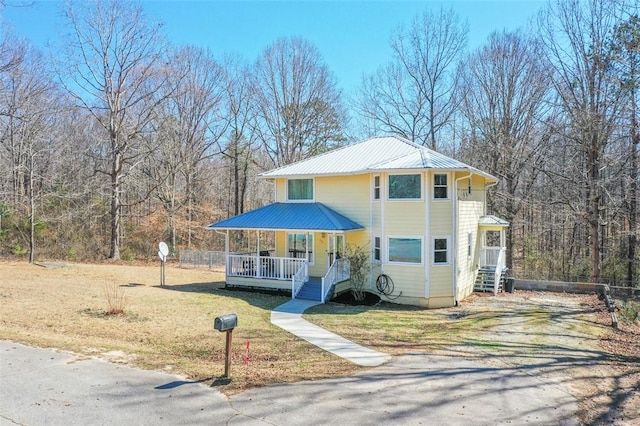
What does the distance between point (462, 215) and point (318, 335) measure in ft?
30.3

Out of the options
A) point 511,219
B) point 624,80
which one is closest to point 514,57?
point 511,219

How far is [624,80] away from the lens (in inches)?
509

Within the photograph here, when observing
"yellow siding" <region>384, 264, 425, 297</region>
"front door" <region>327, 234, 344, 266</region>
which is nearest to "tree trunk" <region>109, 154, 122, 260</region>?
"front door" <region>327, 234, 344, 266</region>

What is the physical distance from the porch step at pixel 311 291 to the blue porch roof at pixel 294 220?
2.20 metres

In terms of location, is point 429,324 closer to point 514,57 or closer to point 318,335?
point 318,335

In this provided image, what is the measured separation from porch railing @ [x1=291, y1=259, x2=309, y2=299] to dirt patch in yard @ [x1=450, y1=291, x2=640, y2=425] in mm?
6253

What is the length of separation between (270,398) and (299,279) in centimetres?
1034

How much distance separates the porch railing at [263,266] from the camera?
55.4 feet

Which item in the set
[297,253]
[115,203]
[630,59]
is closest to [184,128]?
[115,203]

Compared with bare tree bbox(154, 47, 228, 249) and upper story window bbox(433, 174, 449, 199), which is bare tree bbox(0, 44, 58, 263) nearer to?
bare tree bbox(154, 47, 228, 249)

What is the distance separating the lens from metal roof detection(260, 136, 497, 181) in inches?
617

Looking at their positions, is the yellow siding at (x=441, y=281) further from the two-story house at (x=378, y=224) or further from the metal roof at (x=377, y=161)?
the metal roof at (x=377, y=161)

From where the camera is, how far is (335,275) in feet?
53.6

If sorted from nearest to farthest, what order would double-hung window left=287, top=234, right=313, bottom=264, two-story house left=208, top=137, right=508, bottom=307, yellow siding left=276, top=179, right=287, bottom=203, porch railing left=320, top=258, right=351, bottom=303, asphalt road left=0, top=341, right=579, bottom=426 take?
1. asphalt road left=0, top=341, right=579, bottom=426
2. porch railing left=320, top=258, right=351, bottom=303
3. two-story house left=208, top=137, right=508, bottom=307
4. double-hung window left=287, top=234, right=313, bottom=264
5. yellow siding left=276, top=179, right=287, bottom=203
